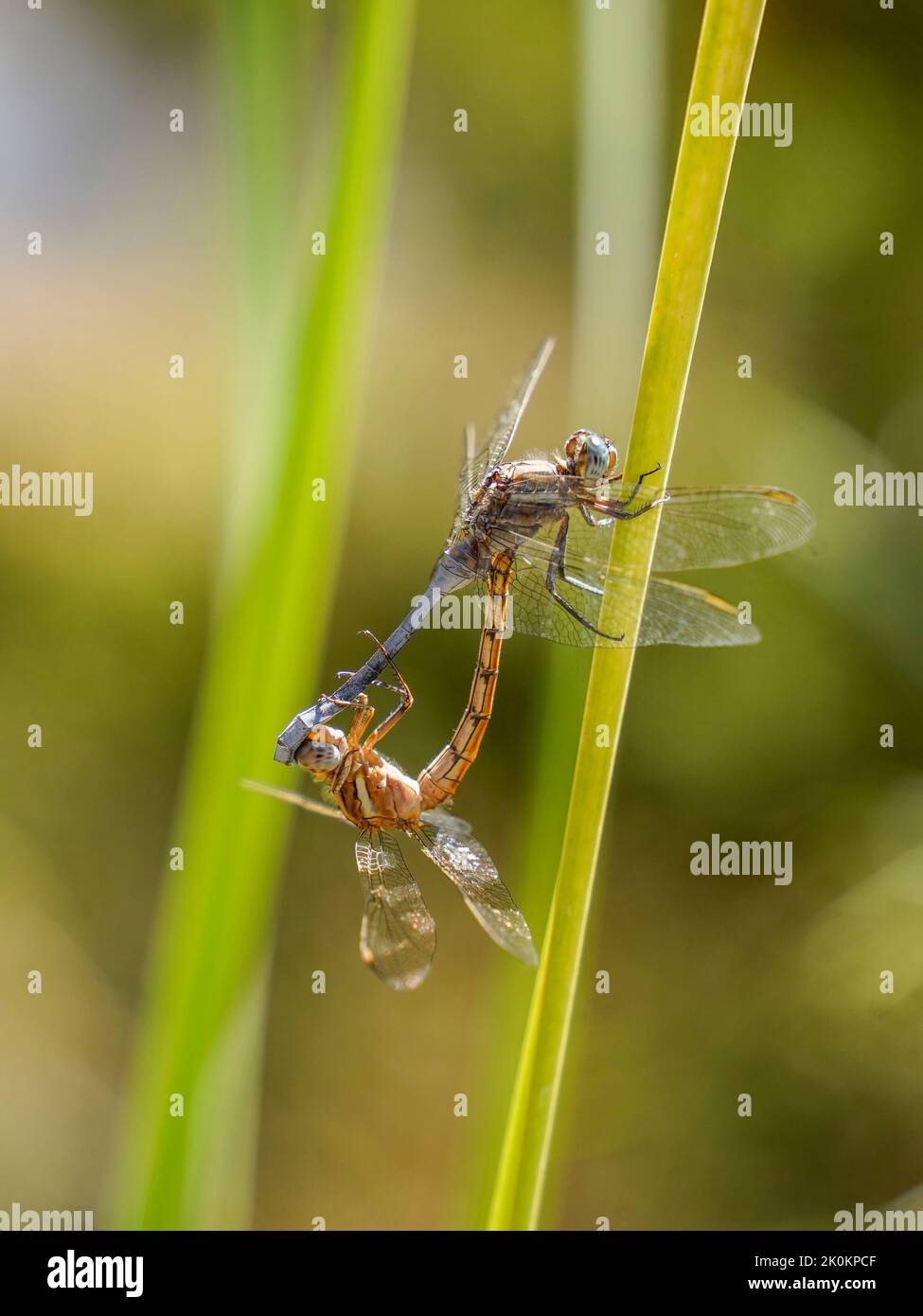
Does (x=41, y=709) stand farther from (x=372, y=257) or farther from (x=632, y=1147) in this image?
(x=372, y=257)

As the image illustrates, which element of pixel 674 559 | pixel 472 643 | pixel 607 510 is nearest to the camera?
pixel 607 510

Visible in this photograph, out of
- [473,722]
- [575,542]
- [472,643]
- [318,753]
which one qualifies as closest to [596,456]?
[575,542]

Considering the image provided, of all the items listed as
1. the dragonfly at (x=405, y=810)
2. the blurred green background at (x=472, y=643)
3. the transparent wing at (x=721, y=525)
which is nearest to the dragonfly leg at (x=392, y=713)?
the dragonfly at (x=405, y=810)

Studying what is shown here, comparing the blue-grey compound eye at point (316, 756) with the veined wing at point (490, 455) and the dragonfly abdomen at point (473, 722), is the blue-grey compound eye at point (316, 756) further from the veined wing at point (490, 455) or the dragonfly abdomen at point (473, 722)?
the veined wing at point (490, 455)

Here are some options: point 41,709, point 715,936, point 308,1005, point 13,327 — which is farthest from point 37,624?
point 715,936

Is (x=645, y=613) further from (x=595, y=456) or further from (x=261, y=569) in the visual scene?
(x=261, y=569)

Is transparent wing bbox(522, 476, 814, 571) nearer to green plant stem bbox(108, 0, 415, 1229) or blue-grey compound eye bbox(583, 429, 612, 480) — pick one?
blue-grey compound eye bbox(583, 429, 612, 480)
